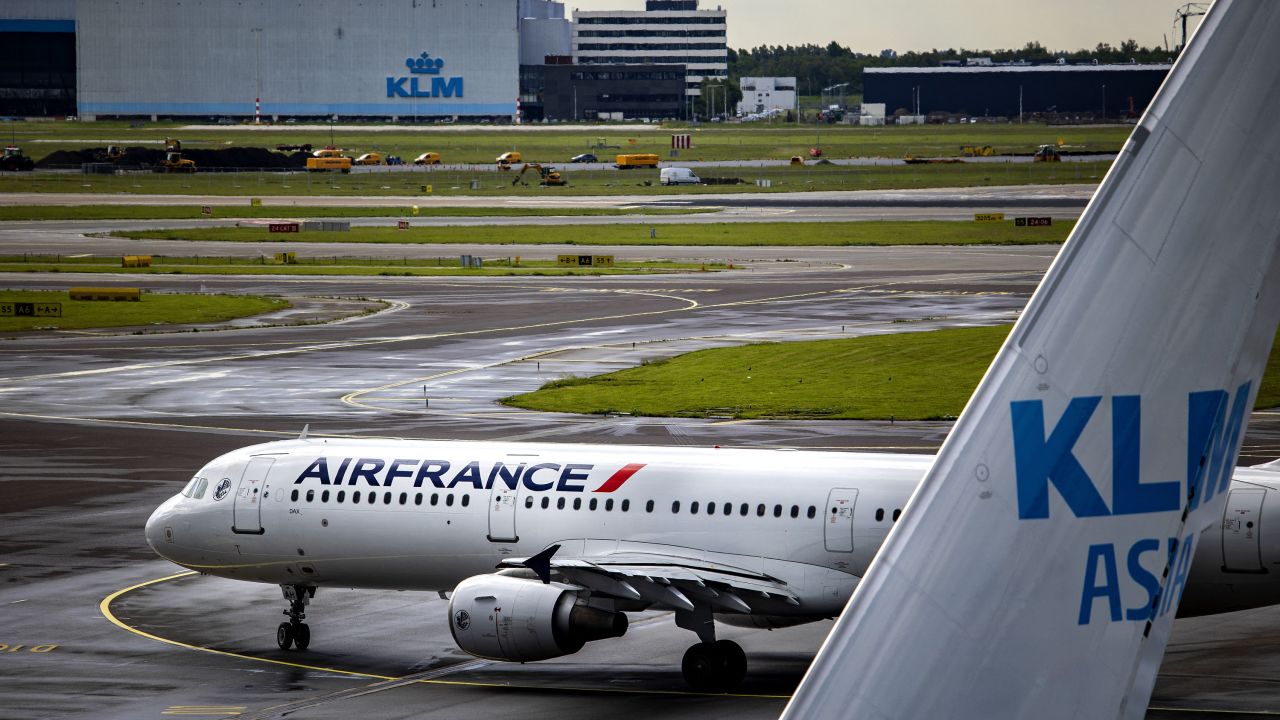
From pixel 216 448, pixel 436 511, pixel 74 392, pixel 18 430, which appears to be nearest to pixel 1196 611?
pixel 436 511

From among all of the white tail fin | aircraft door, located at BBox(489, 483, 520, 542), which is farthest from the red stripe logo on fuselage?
the white tail fin

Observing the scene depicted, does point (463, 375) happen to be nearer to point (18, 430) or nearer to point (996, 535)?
point (18, 430)

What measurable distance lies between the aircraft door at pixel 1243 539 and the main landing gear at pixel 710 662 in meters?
9.20

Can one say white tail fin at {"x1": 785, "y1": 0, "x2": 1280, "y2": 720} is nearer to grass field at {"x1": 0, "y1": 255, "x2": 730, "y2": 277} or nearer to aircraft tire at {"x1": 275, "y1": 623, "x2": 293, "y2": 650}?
aircraft tire at {"x1": 275, "y1": 623, "x2": 293, "y2": 650}

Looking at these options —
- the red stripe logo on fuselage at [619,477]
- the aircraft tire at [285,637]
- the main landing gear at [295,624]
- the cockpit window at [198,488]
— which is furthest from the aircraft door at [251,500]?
the red stripe logo on fuselage at [619,477]

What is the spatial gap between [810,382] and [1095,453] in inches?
2490

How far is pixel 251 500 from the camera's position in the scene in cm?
3431

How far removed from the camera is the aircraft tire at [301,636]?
3491 centimetres

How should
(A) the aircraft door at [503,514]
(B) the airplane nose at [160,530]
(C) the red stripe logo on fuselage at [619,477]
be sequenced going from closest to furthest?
(C) the red stripe logo on fuselage at [619,477]
(A) the aircraft door at [503,514]
(B) the airplane nose at [160,530]

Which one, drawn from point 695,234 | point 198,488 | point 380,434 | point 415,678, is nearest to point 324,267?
point 695,234

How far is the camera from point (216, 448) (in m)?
58.5

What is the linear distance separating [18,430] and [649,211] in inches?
4363

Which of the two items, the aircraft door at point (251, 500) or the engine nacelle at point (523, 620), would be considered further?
the aircraft door at point (251, 500)

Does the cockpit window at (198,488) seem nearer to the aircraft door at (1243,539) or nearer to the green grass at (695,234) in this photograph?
the aircraft door at (1243,539)
